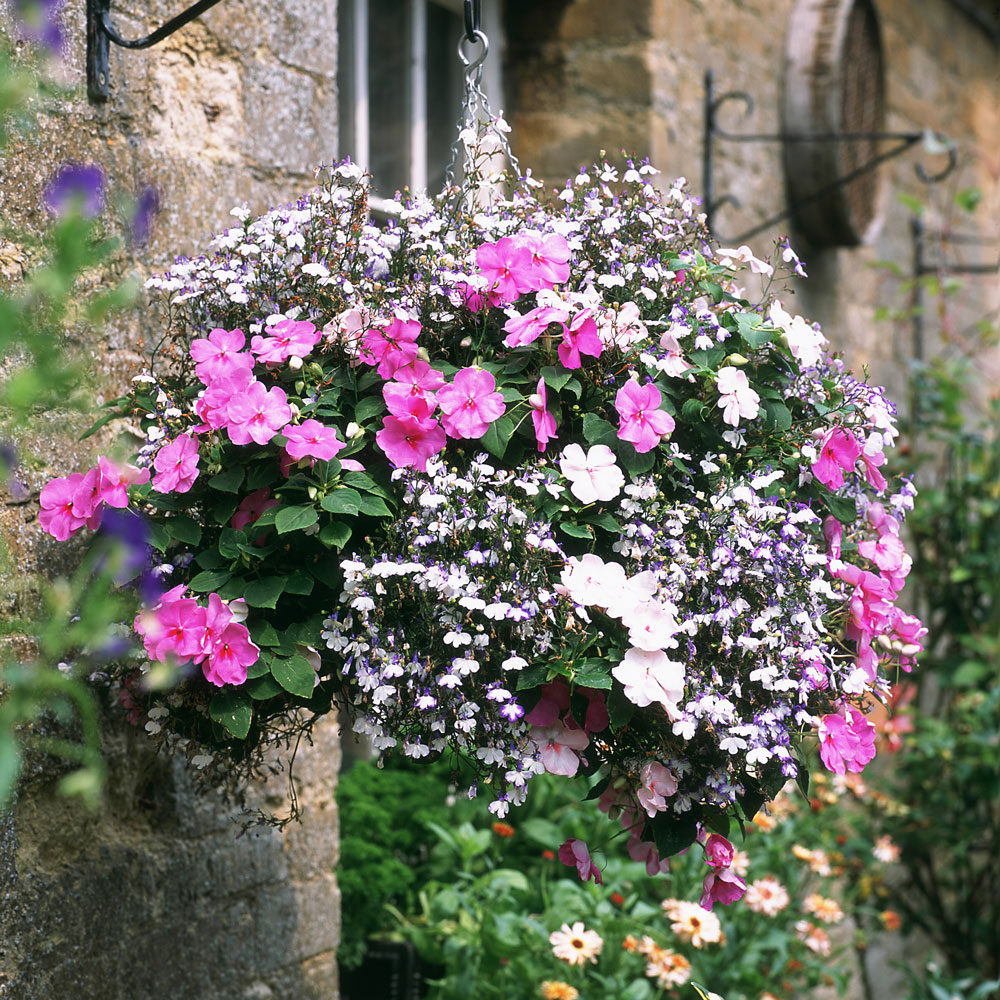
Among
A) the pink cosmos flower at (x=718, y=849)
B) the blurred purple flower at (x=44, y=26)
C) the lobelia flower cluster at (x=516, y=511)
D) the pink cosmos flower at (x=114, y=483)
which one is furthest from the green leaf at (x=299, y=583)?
the blurred purple flower at (x=44, y=26)

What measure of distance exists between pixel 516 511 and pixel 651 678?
232 mm

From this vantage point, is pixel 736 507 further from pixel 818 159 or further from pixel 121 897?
pixel 818 159

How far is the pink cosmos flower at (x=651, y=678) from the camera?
3.96ft

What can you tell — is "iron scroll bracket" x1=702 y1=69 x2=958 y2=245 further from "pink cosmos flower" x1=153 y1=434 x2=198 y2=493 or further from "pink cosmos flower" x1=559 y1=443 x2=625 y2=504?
"pink cosmos flower" x1=153 y1=434 x2=198 y2=493

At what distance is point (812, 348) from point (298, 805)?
4.06 ft

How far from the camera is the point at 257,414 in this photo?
4.27ft

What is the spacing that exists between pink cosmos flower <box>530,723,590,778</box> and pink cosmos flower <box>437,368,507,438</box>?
34 centimetres

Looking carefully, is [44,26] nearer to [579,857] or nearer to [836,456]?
[836,456]

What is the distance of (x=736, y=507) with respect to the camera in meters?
1.35

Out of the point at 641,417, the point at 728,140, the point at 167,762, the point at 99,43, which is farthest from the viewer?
the point at 728,140

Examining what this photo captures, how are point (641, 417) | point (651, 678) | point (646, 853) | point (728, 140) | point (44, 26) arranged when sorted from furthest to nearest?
point (728, 140), point (44, 26), point (646, 853), point (641, 417), point (651, 678)

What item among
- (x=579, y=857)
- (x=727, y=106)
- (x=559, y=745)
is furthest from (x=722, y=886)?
(x=727, y=106)

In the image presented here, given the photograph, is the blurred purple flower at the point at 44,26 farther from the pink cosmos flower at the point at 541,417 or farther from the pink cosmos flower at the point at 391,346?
the pink cosmos flower at the point at 541,417

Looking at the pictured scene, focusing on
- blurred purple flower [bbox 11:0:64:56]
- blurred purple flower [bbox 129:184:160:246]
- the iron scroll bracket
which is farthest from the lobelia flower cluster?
the iron scroll bracket
